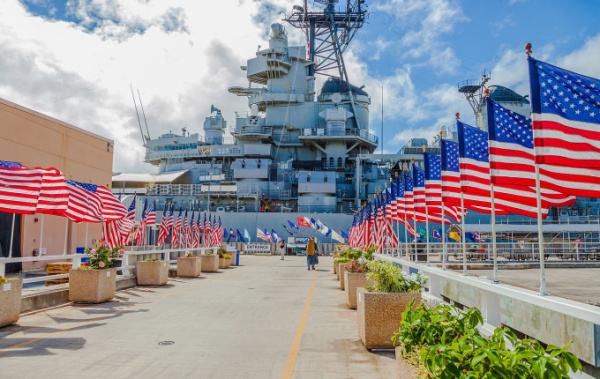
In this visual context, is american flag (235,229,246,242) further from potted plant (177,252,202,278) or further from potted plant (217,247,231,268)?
potted plant (177,252,202,278)

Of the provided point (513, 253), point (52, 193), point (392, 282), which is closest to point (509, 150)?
point (392, 282)

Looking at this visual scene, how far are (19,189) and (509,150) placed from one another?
1152 centimetres

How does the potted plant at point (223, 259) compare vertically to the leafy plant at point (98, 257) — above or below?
below

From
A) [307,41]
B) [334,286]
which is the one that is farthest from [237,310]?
[307,41]

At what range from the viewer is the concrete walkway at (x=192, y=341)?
5980 millimetres

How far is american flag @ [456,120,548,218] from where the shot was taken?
347 inches

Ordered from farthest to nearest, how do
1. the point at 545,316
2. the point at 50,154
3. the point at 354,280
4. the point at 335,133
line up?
the point at 335,133
the point at 50,154
the point at 354,280
the point at 545,316

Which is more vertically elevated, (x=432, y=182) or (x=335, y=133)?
(x=335, y=133)

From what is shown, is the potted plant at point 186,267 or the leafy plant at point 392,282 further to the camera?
the potted plant at point 186,267

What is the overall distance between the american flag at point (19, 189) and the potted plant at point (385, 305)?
922 centimetres

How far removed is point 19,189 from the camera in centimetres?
1196

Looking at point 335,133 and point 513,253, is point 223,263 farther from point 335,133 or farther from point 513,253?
point 335,133

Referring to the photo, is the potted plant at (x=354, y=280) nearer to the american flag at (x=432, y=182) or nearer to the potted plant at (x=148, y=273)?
the american flag at (x=432, y=182)

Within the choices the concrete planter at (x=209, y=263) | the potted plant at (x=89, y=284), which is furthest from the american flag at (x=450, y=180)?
the concrete planter at (x=209, y=263)
